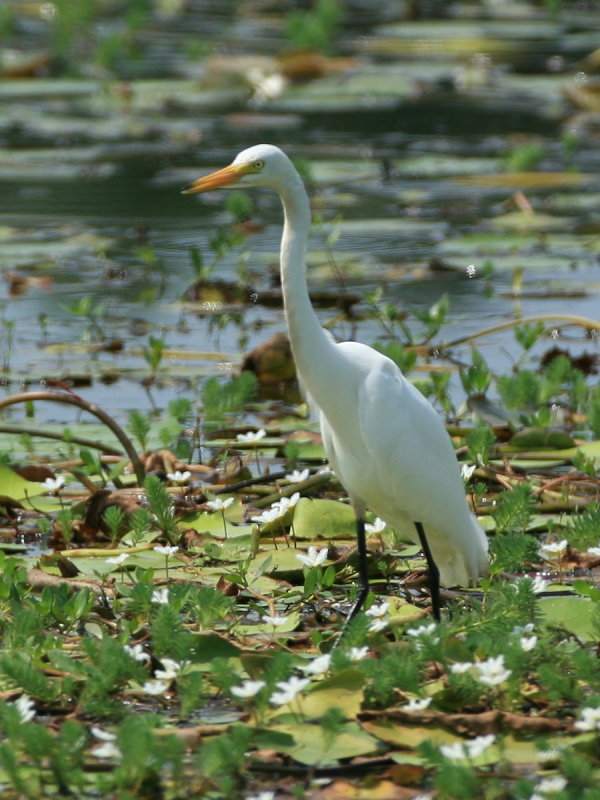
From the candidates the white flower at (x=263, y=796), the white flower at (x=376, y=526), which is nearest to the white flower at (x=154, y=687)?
the white flower at (x=263, y=796)

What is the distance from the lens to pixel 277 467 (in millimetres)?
4145

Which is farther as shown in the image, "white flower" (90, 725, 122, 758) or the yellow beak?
the yellow beak

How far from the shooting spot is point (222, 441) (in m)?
4.26

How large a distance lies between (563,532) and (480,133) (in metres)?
Answer: 6.41

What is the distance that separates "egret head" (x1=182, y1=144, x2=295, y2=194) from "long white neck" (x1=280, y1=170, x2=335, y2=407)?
31 mm

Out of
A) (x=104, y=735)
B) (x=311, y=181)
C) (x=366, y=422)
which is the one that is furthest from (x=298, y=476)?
(x=311, y=181)

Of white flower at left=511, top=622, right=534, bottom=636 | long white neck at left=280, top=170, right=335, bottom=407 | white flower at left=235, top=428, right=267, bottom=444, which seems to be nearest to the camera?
white flower at left=511, top=622, right=534, bottom=636

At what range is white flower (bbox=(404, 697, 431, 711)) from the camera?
8.19 feet

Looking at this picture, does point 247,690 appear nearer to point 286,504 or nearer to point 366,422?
point 366,422

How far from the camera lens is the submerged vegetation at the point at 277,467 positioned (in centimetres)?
245

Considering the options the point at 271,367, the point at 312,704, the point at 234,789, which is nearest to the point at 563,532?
the point at 312,704

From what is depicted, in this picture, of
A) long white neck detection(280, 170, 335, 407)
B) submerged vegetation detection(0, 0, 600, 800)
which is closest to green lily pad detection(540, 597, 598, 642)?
submerged vegetation detection(0, 0, 600, 800)

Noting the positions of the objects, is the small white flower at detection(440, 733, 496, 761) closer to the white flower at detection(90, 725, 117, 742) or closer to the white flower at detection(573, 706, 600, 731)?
the white flower at detection(573, 706, 600, 731)

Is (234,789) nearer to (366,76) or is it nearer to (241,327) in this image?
(241,327)
